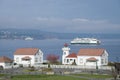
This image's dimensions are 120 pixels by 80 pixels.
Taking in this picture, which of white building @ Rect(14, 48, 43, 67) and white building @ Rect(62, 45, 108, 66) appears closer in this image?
white building @ Rect(62, 45, 108, 66)

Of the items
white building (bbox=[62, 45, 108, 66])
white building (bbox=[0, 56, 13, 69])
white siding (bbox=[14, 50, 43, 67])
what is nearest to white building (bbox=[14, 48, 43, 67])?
white siding (bbox=[14, 50, 43, 67])

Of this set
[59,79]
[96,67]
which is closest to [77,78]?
[59,79]

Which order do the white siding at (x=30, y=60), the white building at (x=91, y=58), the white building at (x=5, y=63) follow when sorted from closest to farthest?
the white building at (x=5, y=63)
the white building at (x=91, y=58)
the white siding at (x=30, y=60)

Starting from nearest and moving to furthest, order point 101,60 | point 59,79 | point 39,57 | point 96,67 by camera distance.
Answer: point 59,79 < point 96,67 < point 101,60 < point 39,57

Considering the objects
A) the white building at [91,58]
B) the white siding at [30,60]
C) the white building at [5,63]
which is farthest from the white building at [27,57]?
the white building at [91,58]

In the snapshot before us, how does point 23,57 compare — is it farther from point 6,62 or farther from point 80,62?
point 80,62

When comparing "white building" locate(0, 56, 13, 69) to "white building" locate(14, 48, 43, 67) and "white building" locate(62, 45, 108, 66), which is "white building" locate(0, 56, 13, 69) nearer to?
"white building" locate(14, 48, 43, 67)

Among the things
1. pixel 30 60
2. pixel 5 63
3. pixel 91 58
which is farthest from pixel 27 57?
pixel 91 58

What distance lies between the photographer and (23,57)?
7338cm

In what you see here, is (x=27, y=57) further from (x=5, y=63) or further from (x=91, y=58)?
(x=91, y=58)

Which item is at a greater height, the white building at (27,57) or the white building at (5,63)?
the white building at (27,57)

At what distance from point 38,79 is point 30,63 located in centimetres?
2663

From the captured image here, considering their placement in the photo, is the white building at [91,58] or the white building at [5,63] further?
the white building at [91,58]

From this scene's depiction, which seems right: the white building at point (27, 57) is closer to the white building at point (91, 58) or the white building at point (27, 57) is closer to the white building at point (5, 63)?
the white building at point (5, 63)
